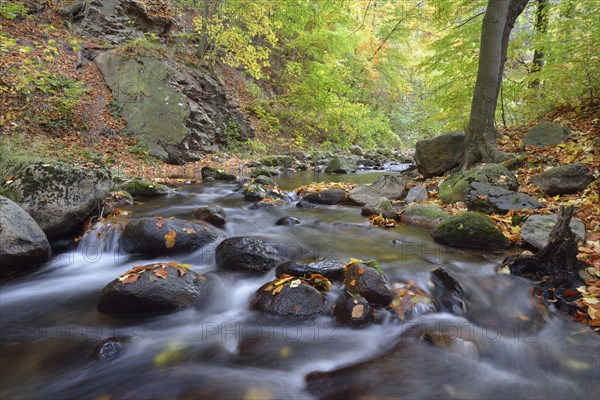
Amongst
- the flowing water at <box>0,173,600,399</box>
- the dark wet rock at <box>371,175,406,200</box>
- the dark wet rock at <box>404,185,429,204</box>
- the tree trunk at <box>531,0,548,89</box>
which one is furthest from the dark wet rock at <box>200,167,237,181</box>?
the tree trunk at <box>531,0,548,89</box>

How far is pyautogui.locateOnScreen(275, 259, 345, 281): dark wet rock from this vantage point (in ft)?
11.7

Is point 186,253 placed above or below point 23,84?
below

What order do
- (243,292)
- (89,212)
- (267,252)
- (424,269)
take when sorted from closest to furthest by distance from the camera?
(243,292) → (424,269) → (267,252) → (89,212)

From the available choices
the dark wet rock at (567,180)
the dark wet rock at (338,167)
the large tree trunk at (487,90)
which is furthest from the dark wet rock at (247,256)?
the dark wet rock at (338,167)

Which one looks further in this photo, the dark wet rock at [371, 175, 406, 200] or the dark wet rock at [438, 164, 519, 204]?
the dark wet rock at [371, 175, 406, 200]

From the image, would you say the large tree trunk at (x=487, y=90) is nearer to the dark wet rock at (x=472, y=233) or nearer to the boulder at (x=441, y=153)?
the boulder at (x=441, y=153)

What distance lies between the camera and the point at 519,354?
2725mm

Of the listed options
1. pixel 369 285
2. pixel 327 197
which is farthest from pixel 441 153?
pixel 369 285

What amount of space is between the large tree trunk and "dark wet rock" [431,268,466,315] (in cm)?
491

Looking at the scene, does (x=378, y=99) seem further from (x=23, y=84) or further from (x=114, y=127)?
(x=23, y=84)

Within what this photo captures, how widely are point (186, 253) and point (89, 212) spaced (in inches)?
70.0

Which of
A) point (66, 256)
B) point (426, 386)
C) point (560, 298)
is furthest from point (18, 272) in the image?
point (560, 298)

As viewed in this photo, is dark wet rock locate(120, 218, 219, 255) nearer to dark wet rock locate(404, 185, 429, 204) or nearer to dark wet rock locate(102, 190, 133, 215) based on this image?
dark wet rock locate(102, 190, 133, 215)

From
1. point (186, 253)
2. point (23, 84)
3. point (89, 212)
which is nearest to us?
point (186, 253)
